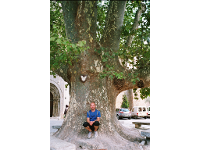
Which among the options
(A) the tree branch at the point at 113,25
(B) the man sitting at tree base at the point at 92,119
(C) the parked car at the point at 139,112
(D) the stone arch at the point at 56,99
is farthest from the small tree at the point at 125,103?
(B) the man sitting at tree base at the point at 92,119

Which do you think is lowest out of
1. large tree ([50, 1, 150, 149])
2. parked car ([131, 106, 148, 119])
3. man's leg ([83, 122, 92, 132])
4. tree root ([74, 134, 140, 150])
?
parked car ([131, 106, 148, 119])

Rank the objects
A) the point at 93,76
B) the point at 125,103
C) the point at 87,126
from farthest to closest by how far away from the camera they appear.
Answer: the point at 125,103
the point at 93,76
the point at 87,126

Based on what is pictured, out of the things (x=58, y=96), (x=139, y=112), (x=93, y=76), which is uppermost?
(x=93, y=76)

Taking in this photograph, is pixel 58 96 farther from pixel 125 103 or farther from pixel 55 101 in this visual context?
pixel 125 103

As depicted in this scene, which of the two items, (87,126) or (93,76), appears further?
(93,76)

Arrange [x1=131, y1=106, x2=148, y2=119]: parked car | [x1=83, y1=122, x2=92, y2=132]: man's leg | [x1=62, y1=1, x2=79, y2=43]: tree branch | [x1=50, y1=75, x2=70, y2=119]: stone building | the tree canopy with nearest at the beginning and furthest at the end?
the tree canopy, [x1=83, y1=122, x2=92, y2=132]: man's leg, [x1=62, y1=1, x2=79, y2=43]: tree branch, [x1=50, y1=75, x2=70, y2=119]: stone building, [x1=131, y1=106, x2=148, y2=119]: parked car

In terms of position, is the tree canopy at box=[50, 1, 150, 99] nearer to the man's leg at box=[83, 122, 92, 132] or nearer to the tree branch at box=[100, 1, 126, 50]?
the tree branch at box=[100, 1, 126, 50]

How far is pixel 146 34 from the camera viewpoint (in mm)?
9031

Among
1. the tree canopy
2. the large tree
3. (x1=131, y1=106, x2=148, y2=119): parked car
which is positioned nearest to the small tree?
(x1=131, y1=106, x2=148, y2=119): parked car

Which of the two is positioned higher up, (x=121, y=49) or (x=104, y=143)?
(x=121, y=49)

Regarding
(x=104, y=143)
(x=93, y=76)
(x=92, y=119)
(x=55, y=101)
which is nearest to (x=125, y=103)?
(x=55, y=101)
